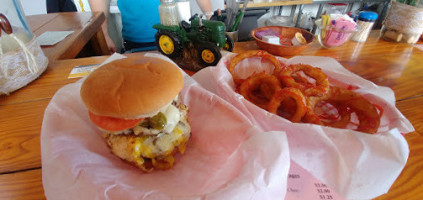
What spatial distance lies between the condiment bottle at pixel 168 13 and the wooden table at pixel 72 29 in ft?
3.15

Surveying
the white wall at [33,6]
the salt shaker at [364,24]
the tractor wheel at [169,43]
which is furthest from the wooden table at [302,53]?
the white wall at [33,6]

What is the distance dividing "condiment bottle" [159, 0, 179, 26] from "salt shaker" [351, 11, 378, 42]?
4.93 ft

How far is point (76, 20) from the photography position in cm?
261

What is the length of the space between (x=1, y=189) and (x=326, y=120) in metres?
1.37

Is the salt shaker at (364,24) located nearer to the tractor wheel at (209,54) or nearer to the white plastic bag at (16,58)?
the tractor wheel at (209,54)

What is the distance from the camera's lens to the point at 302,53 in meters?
1.65

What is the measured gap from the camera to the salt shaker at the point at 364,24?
1.67m

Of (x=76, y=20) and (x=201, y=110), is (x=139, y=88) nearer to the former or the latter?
(x=201, y=110)

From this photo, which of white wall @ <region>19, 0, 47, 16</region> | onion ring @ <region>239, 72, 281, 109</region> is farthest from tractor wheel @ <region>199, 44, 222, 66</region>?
white wall @ <region>19, 0, 47, 16</region>

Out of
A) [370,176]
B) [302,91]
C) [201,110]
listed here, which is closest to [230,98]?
[201,110]

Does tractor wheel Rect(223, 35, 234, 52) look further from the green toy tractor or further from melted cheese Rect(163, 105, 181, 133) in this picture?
melted cheese Rect(163, 105, 181, 133)

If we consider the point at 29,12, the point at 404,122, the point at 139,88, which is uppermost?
the point at 139,88

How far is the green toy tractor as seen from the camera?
1326mm

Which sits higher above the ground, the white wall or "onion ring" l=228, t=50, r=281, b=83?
"onion ring" l=228, t=50, r=281, b=83
